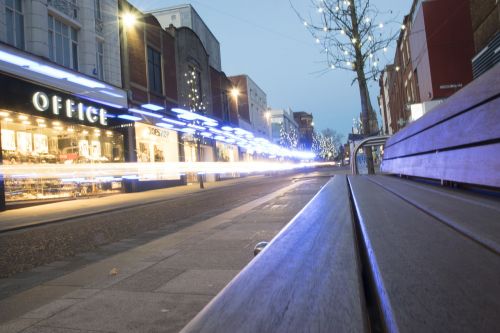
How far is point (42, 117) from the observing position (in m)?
14.6

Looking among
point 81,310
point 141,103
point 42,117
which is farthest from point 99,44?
point 81,310

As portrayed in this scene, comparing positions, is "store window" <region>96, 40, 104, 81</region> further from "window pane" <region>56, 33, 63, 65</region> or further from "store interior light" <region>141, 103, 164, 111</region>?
"store interior light" <region>141, 103, 164, 111</region>

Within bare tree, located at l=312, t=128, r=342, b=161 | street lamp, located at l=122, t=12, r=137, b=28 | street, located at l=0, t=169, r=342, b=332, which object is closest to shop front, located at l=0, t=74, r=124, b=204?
street lamp, located at l=122, t=12, r=137, b=28

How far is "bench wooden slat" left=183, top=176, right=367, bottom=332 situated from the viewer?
65 cm

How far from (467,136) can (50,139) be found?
16266 mm

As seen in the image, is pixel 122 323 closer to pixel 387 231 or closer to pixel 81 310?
pixel 81 310

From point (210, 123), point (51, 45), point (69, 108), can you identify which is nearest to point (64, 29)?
point (51, 45)

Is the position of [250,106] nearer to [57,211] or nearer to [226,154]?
[226,154]

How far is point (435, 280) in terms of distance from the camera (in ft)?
2.57

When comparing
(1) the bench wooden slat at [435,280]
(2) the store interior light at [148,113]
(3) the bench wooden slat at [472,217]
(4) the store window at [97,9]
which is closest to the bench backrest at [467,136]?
(3) the bench wooden slat at [472,217]

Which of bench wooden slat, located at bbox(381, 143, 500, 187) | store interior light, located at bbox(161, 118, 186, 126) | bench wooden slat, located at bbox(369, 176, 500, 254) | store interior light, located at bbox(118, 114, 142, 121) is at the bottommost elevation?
bench wooden slat, located at bbox(369, 176, 500, 254)

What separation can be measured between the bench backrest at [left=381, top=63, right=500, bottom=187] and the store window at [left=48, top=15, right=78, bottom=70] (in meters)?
15.5

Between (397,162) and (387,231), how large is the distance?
190 inches

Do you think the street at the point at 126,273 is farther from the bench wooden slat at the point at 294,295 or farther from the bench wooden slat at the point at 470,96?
the bench wooden slat at the point at 470,96
